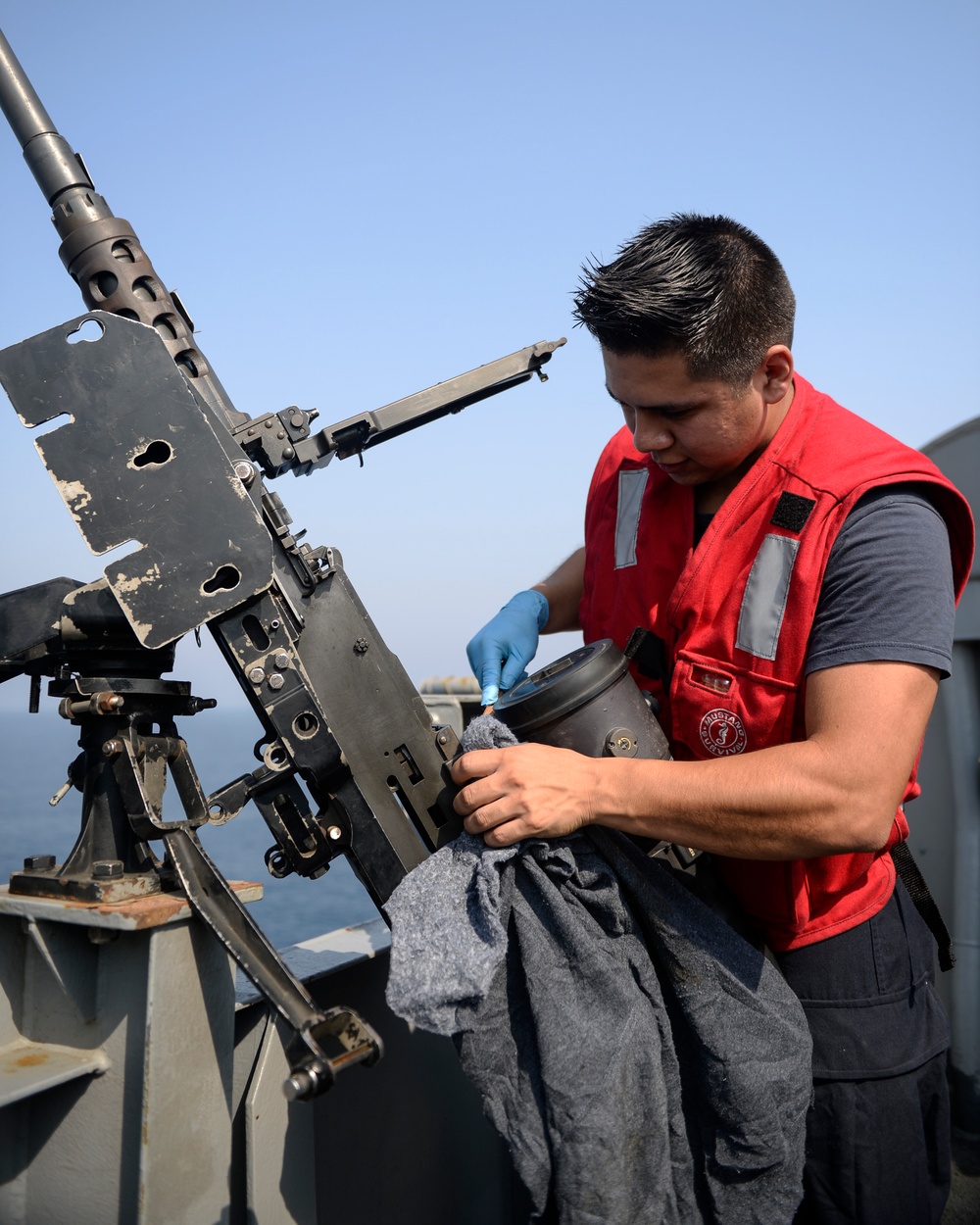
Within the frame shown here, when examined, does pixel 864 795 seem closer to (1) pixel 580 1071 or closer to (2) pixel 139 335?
(1) pixel 580 1071

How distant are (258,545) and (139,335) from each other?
0.45 metres

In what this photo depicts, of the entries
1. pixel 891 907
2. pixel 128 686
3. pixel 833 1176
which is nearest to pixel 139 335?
pixel 128 686

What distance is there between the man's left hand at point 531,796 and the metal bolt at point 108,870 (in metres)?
0.67

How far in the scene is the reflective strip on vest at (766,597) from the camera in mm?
1708

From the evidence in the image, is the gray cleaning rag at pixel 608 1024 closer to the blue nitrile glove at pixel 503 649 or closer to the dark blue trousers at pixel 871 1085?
the dark blue trousers at pixel 871 1085

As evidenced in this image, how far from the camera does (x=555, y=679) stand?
1.70m

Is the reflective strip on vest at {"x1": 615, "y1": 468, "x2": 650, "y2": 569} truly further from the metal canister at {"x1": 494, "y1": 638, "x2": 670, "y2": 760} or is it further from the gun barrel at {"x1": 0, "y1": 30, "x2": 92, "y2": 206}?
the gun barrel at {"x1": 0, "y1": 30, "x2": 92, "y2": 206}

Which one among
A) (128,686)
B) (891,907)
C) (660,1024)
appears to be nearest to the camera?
(660,1024)

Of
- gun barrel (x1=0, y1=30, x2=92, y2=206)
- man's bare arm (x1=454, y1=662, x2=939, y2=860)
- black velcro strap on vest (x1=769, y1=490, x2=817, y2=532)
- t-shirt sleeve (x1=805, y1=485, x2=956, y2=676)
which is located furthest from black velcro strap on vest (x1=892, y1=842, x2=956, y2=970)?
gun barrel (x1=0, y1=30, x2=92, y2=206)

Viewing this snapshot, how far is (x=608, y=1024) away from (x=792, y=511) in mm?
980

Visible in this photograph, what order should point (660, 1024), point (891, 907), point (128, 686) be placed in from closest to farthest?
point (660, 1024)
point (128, 686)
point (891, 907)

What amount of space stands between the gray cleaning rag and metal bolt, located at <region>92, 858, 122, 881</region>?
54 cm

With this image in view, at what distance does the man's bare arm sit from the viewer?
1.53 meters

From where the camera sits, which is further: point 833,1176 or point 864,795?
point 833,1176
